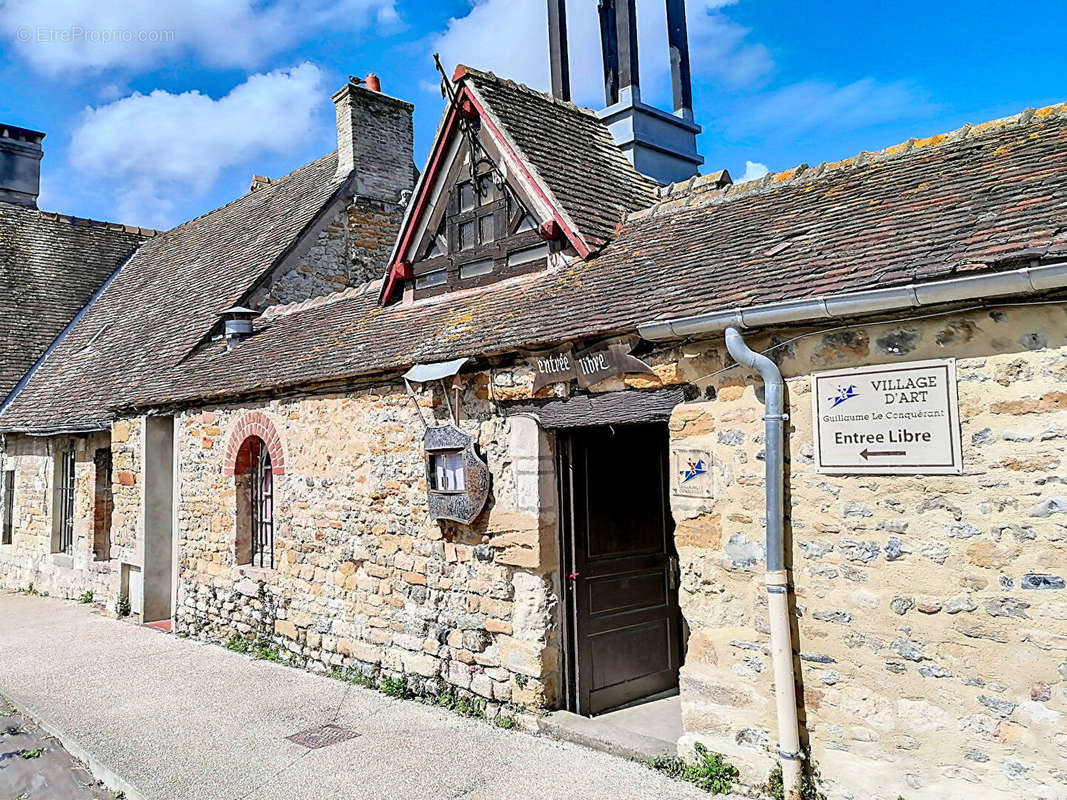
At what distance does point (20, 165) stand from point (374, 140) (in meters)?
11.6

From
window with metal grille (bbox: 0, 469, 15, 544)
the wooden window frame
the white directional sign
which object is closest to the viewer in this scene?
the white directional sign

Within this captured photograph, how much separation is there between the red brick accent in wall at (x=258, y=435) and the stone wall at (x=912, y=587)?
17.5ft

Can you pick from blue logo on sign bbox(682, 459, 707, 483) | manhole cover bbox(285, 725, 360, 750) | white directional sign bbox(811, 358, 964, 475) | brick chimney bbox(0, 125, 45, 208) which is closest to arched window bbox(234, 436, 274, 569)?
manhole cover bbox(285, 725, 360, 750)

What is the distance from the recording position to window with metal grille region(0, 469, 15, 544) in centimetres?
1532

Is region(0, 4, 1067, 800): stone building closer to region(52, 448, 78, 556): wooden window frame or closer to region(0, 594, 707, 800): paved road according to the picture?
region(0, 594, 707, 800): paved road

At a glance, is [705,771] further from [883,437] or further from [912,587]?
[883,437]

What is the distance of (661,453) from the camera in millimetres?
7152

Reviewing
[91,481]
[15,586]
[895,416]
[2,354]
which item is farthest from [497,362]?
[2,354]

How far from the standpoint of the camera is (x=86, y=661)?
8.84m

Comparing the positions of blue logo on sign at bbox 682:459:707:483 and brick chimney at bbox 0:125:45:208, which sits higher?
brick chimney at bbox 0:125:45:208

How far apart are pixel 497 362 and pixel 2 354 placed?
14681 millimetres

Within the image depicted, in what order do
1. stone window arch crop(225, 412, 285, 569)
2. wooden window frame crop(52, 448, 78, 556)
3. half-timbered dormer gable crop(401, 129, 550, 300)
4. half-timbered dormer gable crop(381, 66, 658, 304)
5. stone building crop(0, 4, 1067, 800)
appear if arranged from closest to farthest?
stone building crop(0, 4, 1067, 800) < half-timbered dormer gable crop(381, 66, 658, 304) < half-timbered dormer gable crop(401, 129, 550, 300) < stone window arch crop(225, 412, 285, 569) < wooden window frame crop(52, 448, 78, 556)

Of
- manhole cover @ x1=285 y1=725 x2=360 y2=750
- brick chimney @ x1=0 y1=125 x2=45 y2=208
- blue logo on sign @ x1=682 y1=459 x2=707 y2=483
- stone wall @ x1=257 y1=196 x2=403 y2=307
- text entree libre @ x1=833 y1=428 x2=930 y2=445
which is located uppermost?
brick chimney @ x1=0 y1=125 x2=45 y2=208

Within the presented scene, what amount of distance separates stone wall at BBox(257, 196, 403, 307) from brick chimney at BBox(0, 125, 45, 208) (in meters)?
11.7
